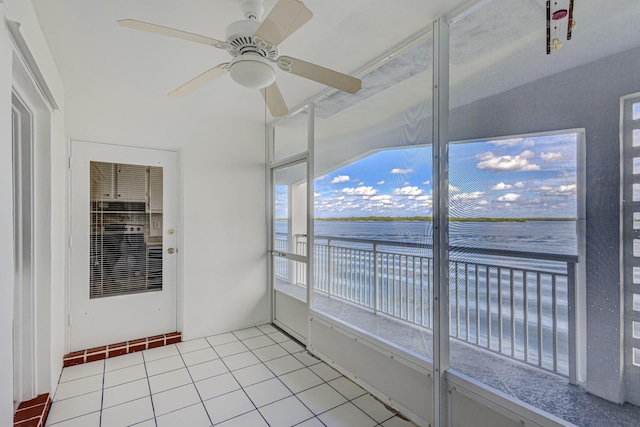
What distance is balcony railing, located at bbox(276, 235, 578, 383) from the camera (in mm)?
1312

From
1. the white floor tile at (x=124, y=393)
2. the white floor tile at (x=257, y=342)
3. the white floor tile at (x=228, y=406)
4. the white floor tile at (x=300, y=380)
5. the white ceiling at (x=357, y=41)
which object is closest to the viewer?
the white ceiling at (x=357, y=41)

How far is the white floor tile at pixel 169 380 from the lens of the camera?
237 centimetres

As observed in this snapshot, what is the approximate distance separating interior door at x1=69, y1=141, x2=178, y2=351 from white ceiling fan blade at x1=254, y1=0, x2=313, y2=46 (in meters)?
2.34

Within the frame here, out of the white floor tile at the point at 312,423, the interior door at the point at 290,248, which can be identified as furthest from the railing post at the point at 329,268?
the white floor tile at the point at 312,423

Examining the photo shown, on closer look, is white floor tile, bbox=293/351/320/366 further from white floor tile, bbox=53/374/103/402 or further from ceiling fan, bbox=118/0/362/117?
ceiling fan, bbox=118/0/362/117

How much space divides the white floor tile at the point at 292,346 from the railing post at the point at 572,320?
225 centimetres

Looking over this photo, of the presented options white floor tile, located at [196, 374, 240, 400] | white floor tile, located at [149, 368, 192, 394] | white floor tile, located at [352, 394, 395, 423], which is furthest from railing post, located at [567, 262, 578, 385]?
white floor tile, located at [149, 368, 192, 394]

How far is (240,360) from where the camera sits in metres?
2.81

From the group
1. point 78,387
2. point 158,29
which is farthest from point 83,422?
point 158,29

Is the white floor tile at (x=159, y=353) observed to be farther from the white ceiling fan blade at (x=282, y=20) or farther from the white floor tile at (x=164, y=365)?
the white ceiling fan blade at (x=282, y=20)

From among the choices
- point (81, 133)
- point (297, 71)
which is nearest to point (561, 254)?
point (297, 71)

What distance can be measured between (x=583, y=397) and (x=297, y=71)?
199 cm

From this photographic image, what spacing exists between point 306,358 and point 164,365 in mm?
1275

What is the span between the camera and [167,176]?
10.7 ft
